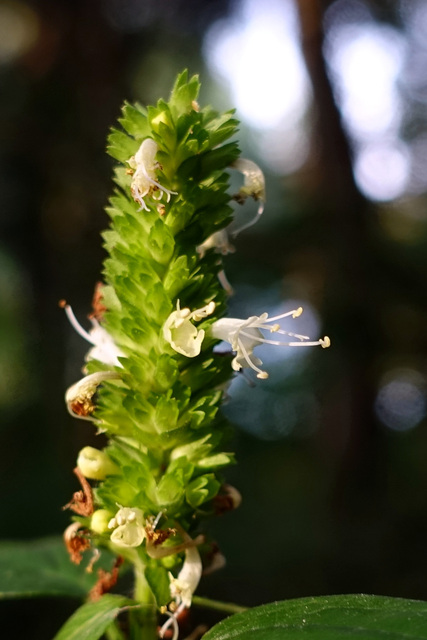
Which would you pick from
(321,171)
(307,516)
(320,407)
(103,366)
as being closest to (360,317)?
(321,171)

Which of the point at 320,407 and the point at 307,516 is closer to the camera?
the point at 307,516

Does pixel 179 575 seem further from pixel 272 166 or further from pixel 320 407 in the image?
pixel 320 407

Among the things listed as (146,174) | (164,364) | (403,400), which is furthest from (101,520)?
(403,400)

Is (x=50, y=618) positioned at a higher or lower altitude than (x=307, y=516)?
higher

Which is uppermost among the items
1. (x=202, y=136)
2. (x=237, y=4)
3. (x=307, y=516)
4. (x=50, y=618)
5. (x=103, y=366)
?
(x=237, y=4)

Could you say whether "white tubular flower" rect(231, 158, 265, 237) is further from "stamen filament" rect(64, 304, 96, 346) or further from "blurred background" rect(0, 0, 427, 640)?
"blurred background" rect(0, 0, 427, 640)

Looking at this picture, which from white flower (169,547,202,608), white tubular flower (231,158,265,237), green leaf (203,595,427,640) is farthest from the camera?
white tubular flower (231,158,265,237)

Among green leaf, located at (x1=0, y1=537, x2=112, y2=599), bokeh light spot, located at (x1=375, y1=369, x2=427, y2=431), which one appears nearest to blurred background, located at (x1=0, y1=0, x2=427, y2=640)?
bokeh light spot, located at (x1=375, y1=369, x2=427, y2=431)
